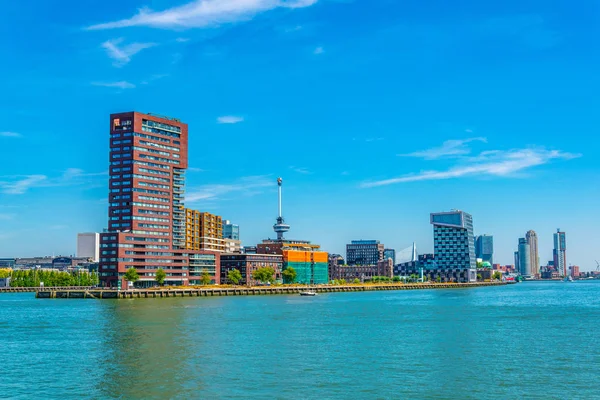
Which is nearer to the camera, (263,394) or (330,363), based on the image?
(263,394)

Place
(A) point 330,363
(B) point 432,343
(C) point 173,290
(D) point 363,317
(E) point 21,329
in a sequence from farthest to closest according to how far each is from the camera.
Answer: (C) point 173,290
(D) point 363,317
(E) point 21,329
(B) point 432,343
(A) point 330,363

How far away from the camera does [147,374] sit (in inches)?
2151

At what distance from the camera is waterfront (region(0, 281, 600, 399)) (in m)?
48.4

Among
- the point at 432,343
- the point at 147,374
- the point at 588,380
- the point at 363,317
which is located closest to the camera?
the point at 588,380

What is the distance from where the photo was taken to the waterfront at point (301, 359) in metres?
48.4

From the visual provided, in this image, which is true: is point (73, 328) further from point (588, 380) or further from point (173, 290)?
point (173, 290)

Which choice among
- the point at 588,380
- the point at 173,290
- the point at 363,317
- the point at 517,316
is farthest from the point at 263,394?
the point at 173,290

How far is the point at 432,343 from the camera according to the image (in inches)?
2881

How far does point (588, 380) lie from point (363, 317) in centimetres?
6309

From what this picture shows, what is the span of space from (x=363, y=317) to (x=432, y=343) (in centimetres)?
4017

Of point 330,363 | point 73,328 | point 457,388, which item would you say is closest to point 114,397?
point 330,363

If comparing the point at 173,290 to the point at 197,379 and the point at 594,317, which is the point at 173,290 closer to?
the point at 594,317

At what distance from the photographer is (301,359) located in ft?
202

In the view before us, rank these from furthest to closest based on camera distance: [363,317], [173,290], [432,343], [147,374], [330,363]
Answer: [173,290] → [363,317] → [432,343] → [330,363] → [147,374]
